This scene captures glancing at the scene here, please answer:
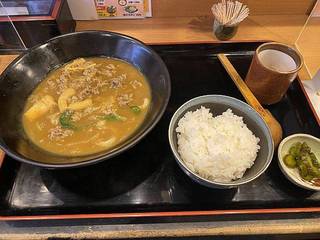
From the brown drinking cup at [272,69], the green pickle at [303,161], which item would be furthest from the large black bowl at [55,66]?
the green pickle at [303,161]

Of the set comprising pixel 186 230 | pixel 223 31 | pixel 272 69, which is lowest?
pixel 186 230

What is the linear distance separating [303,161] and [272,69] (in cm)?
47

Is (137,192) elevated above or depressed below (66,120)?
below

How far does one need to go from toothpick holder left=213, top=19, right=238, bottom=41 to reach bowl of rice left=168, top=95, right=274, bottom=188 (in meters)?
0.70

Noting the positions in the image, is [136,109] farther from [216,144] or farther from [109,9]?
[109,9]

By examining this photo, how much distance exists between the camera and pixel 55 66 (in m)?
1.72

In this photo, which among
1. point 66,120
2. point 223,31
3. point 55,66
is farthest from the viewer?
point 223,31

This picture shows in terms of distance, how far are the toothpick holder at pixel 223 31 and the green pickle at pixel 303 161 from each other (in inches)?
36.1

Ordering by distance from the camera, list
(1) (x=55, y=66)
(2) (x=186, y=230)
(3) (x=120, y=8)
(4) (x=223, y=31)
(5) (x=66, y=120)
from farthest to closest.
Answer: (3) (x=120, y=8)
(4) (x=223, y=31)
(1) (x=55, y=66)
(5) (x=66, y=120)
(2) (x=186, y=230)

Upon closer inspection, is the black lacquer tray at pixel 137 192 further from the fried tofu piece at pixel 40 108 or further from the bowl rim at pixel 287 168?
the fried tofu piece at pixel 40 108

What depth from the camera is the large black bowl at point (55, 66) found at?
1.27 m

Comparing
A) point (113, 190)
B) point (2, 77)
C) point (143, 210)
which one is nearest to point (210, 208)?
point (143, 210)

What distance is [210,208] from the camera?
1308 millimetres

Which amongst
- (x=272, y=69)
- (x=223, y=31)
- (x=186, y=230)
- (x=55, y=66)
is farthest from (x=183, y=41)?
(x=186, y=230)
